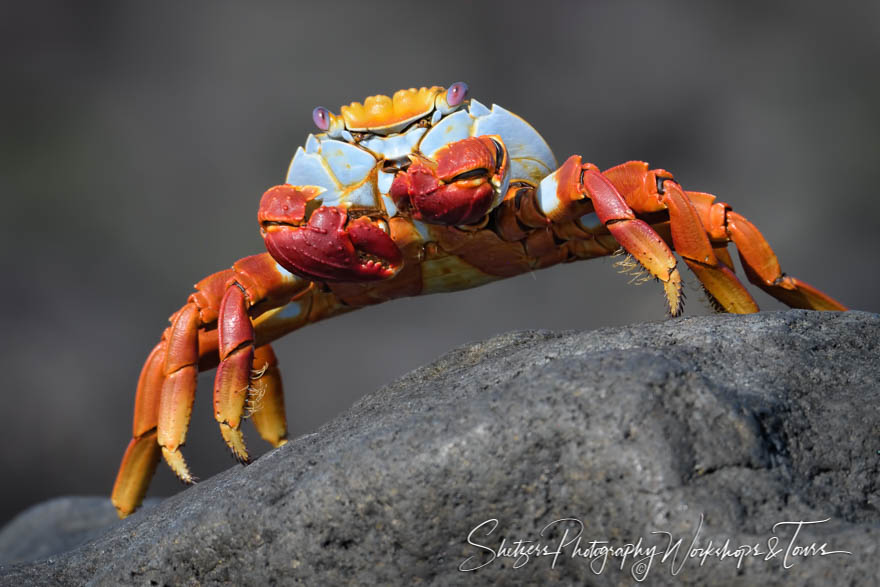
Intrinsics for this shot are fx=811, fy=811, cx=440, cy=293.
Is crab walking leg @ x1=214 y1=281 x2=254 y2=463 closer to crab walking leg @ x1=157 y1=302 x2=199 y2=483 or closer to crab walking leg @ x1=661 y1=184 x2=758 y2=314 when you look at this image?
crab walking leg @ x1=157 y1=302 x2=199 y2=483

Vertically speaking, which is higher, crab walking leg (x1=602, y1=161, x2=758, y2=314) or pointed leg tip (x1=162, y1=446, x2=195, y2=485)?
crab walking leg (x1=602, y1=161, x2=758, y2=314)

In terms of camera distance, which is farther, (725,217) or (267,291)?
(267,291)

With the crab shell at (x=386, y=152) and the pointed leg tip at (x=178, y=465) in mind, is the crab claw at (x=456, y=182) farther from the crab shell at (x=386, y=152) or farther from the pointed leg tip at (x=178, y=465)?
the pointed leg tip at (x=178, y=465)

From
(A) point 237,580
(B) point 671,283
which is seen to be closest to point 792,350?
(B) point 671,283

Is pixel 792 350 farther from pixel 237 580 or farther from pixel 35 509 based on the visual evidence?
pixel 35 509

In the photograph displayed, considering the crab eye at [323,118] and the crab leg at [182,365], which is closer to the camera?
the crab leg at [182,365]

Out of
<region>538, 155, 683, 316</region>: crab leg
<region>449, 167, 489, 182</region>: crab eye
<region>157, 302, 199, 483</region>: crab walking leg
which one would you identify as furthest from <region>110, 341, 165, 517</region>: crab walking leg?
<region>538, 155, 683, 316</region>: crab leg

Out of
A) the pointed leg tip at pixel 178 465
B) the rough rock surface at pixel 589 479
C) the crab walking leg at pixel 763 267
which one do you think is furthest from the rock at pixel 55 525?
the crab walking leg at pixel 763 267
